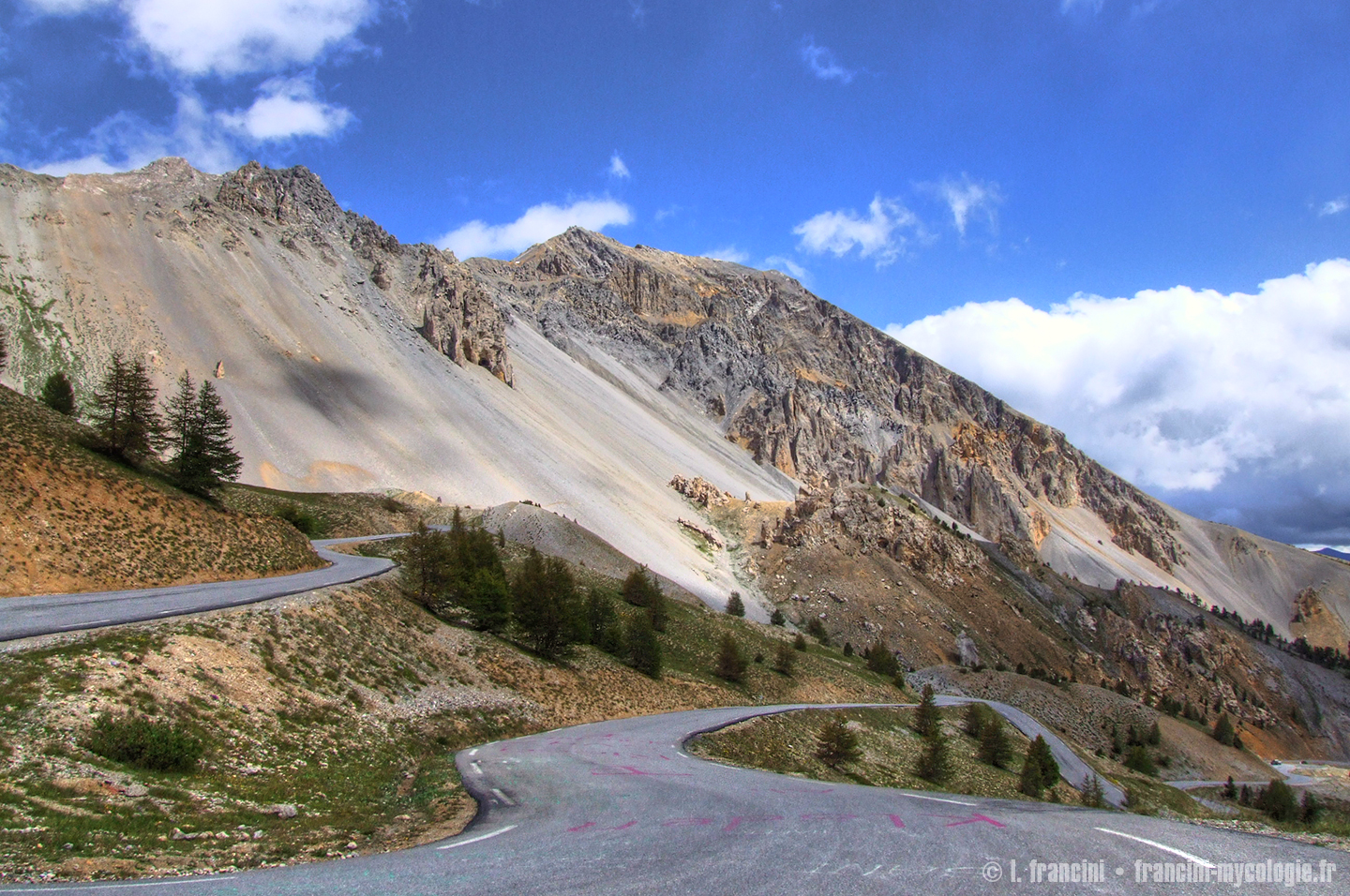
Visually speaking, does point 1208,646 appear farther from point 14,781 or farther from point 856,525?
point 14,781

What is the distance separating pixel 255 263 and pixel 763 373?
11311 cm

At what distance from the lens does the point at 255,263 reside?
9062 cm

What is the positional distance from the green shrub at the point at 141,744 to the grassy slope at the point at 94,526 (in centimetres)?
1161

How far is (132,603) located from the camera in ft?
57.4

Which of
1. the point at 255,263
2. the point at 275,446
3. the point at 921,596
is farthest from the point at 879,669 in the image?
the point at 255,263

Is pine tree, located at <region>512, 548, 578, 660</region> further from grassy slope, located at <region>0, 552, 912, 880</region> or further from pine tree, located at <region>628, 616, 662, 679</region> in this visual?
pine tree, located at <region>628, 616, 662, 679</region>

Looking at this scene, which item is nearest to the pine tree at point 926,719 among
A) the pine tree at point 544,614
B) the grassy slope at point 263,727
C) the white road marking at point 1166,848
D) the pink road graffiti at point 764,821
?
the grassy slope at point 263,727

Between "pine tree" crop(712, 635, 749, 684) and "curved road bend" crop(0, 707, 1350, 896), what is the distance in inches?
1046

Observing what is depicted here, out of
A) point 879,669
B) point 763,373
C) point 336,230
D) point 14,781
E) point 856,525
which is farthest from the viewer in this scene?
point 763,373

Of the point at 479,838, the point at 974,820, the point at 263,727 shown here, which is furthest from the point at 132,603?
the point at 974,820

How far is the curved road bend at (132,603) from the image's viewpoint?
45.4 feet

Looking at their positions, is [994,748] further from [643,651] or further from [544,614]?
[544,614]

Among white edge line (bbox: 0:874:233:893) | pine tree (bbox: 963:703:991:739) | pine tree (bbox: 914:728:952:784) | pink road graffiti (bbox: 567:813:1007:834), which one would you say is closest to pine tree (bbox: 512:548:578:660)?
pine tree (bbox: 914:728:952:784)

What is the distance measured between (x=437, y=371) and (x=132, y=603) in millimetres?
80427
